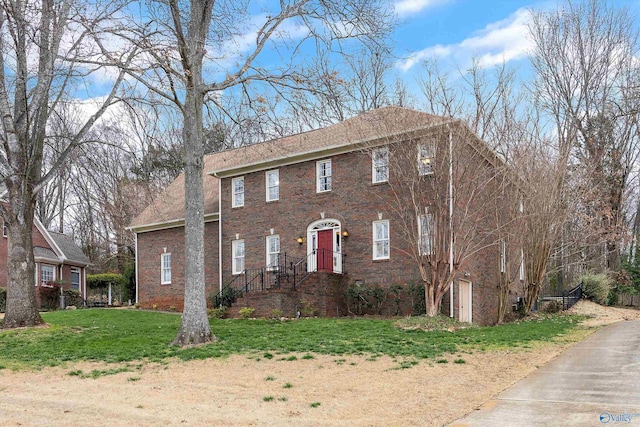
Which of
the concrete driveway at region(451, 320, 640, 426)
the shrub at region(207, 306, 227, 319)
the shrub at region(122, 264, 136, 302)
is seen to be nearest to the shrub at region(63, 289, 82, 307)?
the shrub at region(122, 264, 136, 302)

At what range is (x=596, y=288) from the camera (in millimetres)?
27703

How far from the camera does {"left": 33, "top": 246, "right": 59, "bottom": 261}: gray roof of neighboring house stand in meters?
32.3

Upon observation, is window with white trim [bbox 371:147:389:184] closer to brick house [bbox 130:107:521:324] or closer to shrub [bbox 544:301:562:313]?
brick house [bbox 130:107:521:324]

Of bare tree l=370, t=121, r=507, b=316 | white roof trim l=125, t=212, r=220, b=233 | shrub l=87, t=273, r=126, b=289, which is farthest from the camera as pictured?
shrub l=87, t=273, r=126, b=289

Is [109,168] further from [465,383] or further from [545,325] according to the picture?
[465,383]

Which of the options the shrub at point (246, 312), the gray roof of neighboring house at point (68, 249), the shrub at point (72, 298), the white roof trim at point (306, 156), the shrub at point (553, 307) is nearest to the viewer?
the white roof trim at point (306, 156)

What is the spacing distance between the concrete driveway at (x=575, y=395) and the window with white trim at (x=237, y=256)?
1471 cm

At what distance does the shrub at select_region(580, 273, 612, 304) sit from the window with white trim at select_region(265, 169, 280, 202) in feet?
48.2

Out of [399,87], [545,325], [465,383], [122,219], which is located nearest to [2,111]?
[399,87]

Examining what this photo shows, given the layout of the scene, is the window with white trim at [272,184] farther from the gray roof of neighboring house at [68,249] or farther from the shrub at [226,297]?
the gray roof of neighboring house at [68,249]

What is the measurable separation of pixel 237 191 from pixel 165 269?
5.68 metres

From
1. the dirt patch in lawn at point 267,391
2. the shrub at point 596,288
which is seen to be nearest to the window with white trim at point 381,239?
the dirt patch in lawn at point 267,391

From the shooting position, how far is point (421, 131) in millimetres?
17297

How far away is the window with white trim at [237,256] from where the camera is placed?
24.8 m
